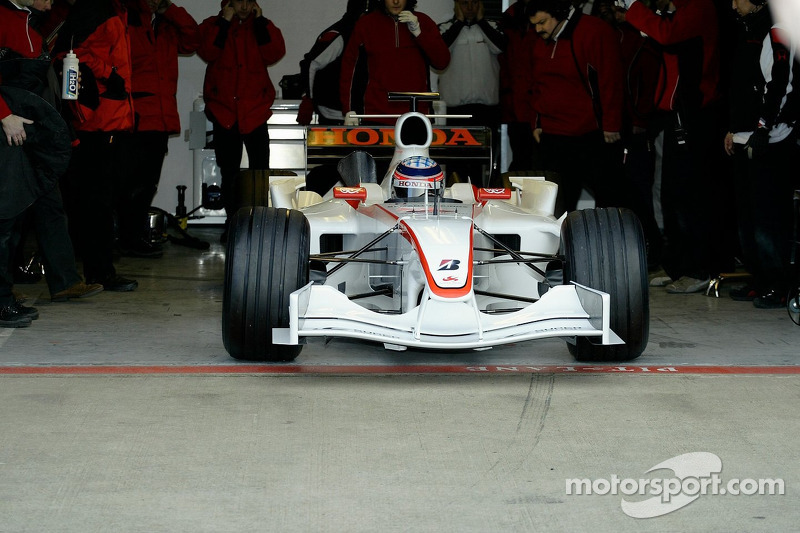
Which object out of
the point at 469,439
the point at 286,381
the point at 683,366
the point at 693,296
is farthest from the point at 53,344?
the point at 693,296

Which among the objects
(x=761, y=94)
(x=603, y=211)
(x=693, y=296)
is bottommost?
(x=693, y=296)

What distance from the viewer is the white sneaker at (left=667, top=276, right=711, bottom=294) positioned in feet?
26.0

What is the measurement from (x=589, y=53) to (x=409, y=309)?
4045 millimetres

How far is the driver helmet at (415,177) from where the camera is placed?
627cm

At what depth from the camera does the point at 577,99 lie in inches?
340

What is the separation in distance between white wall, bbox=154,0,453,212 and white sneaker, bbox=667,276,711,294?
558 centimetres

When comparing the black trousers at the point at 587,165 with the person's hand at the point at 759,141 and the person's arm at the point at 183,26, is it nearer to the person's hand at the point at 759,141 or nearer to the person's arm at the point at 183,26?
the person's hand at the point at 759,141

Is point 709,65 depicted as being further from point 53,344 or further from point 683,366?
point 53,344

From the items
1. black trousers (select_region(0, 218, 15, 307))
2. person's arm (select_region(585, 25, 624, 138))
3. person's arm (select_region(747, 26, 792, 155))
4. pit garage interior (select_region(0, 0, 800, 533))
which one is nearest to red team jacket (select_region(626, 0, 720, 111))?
person's arm (select_region(585, 25, 624, 138))

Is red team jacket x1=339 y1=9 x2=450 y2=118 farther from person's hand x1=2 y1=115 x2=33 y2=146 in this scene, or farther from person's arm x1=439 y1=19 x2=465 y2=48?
person's hand x1=2 y1=115 x2=33 y2=146

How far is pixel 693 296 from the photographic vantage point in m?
7.80

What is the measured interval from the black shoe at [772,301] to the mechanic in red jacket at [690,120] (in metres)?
0.79

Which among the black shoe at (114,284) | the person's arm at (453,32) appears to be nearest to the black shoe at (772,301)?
the black shoe at (114,284)

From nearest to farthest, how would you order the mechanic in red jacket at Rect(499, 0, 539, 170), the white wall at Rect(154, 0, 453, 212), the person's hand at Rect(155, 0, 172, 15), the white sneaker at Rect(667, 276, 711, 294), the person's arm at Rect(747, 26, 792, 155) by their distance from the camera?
the person's arm at Rect(747, 26, 792, 155), the white sneaker at Rect(667, 276, 711, 294), the person's hand at Rect(155, 0, 172, 15), the mechanic in red jacket at Rect(499, 0, 539, 170), the white wall at Rect(154, 0, 453, 212)
